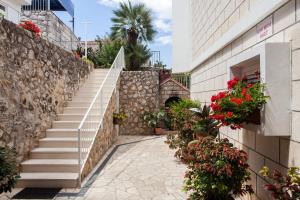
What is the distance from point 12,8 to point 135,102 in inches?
245

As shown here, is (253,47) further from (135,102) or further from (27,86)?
(135,102)

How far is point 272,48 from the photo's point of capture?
277 cm

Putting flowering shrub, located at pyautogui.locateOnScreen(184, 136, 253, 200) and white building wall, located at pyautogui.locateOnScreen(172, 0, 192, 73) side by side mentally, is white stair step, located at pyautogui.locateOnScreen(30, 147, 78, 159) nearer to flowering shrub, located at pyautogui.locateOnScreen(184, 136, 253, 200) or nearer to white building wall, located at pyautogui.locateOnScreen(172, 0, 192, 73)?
flowering shrub, located at pyautogui.locateOnScreen(184, 136, 253, 200)

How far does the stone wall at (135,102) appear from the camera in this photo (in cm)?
1315

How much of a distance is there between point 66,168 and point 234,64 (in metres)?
3.83

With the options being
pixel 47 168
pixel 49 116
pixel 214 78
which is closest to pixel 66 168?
pixel 47 168

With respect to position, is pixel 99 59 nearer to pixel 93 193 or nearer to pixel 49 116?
pixel 49 116

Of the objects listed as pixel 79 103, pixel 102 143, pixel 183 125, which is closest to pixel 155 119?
pixel 79 103

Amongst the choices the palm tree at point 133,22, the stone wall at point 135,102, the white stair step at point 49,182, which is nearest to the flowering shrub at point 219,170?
the white stair step at point 49,182

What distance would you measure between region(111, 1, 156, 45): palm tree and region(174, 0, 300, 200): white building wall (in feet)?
32.5

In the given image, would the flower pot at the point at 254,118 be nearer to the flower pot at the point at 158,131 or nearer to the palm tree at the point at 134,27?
the flower pot at the point at 158,131

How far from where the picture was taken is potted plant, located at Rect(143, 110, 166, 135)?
41.9 ft

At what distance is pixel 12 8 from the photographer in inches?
422

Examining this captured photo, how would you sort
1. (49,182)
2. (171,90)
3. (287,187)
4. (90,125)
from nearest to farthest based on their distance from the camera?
(287,187) < (49,182) < (90,125) < (171,90)
